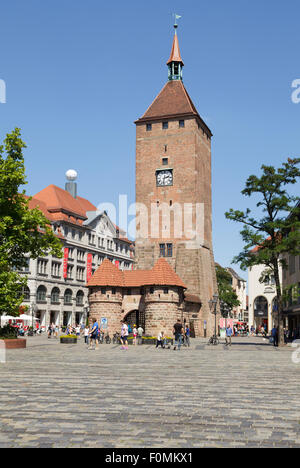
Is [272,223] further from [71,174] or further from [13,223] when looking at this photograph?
[71,174]

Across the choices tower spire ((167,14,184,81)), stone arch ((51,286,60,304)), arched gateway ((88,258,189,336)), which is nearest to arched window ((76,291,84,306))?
stone arch ((51,286,60,304))

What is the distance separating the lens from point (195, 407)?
9.22 metres

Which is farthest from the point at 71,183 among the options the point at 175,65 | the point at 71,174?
the point at 175,65

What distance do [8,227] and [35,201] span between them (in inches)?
1966

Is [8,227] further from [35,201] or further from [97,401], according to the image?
[35,201]

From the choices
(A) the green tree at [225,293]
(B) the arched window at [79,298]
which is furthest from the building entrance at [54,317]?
(A) the green tree at [225,293]

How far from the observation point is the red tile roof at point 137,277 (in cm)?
4941

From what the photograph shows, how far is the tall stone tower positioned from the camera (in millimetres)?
57562

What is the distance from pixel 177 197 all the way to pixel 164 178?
2.90m

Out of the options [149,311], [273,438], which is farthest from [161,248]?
[273,438]

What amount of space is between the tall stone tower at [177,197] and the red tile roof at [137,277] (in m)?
4.66

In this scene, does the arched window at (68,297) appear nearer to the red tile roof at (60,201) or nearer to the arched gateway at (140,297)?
the red tile roof at (60,201)

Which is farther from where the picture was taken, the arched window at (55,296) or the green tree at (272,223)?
the arched window at (55,296)
